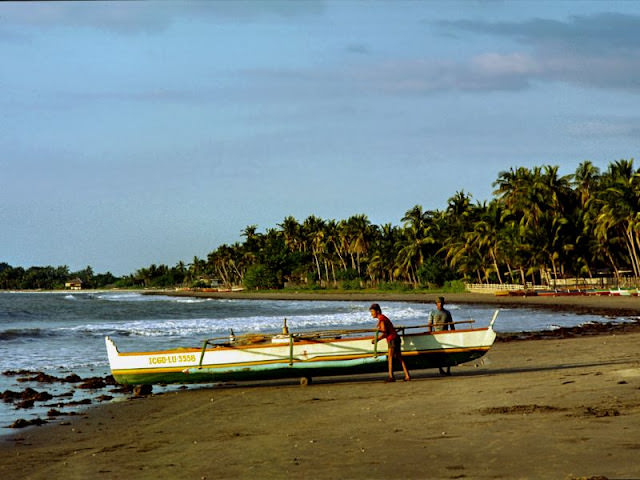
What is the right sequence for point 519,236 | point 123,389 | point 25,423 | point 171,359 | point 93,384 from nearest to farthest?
point 25,423 < point 171,359 < point 123,389 < point 93,384 < point 519,236

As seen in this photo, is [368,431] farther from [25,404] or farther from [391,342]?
[25,404]

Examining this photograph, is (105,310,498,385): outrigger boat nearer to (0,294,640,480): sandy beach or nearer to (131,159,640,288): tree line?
(0,294,640,480): sandy beach

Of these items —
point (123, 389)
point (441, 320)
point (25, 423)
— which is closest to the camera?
point (25, 423)

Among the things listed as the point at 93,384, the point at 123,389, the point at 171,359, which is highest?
the point at 171,359

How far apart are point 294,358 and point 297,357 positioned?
7 centimetres

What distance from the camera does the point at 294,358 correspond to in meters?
16.8

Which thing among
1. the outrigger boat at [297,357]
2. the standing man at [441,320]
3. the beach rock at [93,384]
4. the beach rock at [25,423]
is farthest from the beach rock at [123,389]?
the standing man at [441,320]

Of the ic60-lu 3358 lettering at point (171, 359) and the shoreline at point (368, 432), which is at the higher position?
the ic60-lu 3358 lettering at point (171, 359)

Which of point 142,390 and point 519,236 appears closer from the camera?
point 142,390

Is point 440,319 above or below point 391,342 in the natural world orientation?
above

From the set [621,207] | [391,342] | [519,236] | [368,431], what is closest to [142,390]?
[391,342]

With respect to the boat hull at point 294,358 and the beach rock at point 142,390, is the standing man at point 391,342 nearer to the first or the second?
the boat hull at point 294,358

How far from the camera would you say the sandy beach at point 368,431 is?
8.10 meters

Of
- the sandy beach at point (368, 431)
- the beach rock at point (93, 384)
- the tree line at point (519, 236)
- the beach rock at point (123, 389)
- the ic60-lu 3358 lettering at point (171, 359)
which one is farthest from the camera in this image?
the tree line at point (519, 236)
